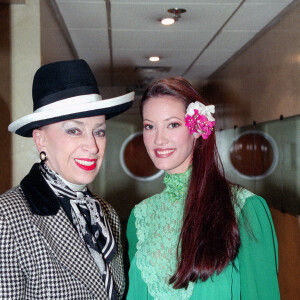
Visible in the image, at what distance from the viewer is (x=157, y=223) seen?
5.88 feet

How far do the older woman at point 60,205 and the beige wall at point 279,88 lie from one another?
2.26 m

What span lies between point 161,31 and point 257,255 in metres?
2.91

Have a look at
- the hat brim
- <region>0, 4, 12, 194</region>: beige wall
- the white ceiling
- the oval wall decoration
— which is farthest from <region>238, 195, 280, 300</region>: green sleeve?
the oval wall decoration

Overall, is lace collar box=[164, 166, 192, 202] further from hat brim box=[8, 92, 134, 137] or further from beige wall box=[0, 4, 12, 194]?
beige wall box=[0, 4, 12, 194]

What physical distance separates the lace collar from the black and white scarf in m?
0.34

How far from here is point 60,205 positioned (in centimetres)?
150

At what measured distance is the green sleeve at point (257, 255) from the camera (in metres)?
1.54

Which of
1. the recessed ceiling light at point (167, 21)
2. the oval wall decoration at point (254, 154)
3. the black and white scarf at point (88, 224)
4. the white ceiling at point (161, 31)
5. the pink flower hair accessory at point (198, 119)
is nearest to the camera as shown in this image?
the black and white scarf at point (88, 224)

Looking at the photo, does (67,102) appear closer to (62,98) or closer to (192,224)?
(62,98)

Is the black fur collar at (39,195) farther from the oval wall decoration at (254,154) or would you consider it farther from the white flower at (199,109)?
the oval wall decoration at (254,154)

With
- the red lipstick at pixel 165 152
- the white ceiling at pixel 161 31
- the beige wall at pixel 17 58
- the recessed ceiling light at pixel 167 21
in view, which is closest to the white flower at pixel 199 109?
the red lipstick at pixel 165 152

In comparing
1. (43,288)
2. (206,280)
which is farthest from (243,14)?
(43,288)

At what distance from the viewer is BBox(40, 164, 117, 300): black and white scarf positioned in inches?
60.6

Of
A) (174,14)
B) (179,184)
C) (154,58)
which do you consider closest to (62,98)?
(179,184)
